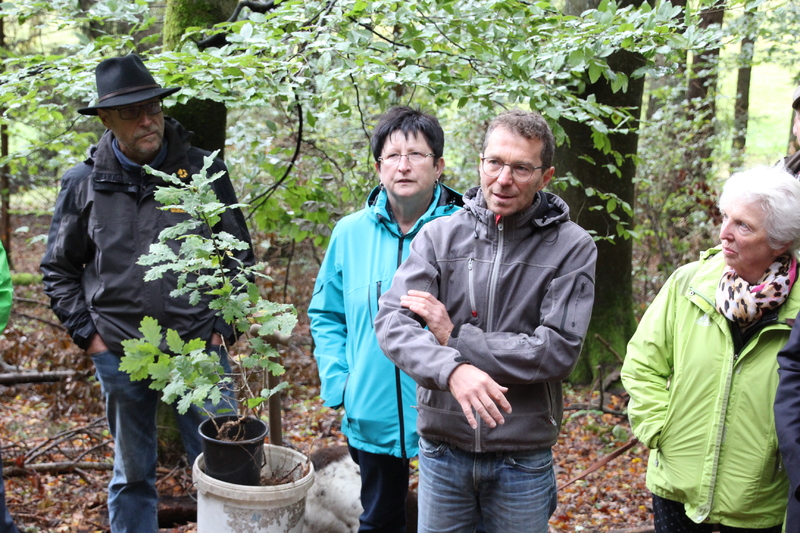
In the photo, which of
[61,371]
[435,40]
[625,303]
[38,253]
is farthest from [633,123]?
[38,253]

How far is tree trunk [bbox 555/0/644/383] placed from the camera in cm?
584

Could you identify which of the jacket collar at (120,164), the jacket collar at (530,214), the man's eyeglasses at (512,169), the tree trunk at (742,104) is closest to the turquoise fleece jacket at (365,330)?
the jacket collar at (530,214)

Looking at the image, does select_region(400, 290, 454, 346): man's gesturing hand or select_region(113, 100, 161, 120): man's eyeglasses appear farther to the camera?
select_region(113, 100, 161, 120): man's eyeglasses

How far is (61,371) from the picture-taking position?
19.7ft

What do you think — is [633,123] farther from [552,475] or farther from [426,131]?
[552,475]

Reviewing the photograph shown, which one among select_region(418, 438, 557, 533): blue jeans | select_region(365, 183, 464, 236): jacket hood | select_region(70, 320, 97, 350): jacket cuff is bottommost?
select_region(418, 438, 557, 533): blue jeans

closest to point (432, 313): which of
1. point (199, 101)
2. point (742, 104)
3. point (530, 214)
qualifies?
point (530, 214)

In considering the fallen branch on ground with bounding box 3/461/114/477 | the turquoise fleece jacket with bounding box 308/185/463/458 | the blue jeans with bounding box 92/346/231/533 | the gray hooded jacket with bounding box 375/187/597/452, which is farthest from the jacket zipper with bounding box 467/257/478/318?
the fallen branch on ground with bounding box 3/461/114/477

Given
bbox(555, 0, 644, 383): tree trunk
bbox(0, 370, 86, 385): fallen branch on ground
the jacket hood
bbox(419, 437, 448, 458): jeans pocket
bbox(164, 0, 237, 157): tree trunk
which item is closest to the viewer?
bbox(419, 437, 448, 458): jeans pocket

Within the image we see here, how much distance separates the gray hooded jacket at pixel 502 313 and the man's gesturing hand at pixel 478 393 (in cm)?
10

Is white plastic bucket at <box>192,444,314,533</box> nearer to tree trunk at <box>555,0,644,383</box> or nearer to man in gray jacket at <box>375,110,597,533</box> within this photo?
man in gray jacket at <box>375,110,597,533</box>

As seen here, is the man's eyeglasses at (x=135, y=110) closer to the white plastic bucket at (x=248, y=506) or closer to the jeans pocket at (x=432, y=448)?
the white plastic bucket at (x=248, y=506)

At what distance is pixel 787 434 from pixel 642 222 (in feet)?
20.8

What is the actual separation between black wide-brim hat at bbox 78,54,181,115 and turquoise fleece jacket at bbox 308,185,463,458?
123 centimetres
